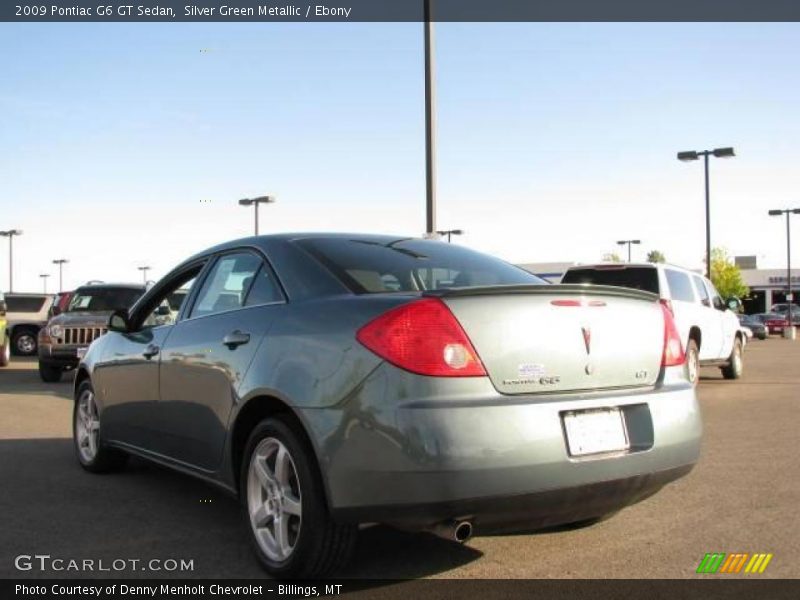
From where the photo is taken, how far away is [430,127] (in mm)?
12867

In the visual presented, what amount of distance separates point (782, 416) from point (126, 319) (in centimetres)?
716

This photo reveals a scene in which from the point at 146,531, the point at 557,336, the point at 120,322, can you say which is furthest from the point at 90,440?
the point at 557,336

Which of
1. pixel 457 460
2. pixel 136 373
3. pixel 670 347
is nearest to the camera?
pixel 457 460

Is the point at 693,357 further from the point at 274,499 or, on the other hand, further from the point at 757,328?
the point at 757,328

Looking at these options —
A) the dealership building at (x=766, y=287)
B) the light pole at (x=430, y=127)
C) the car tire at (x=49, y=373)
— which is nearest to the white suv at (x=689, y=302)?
the light pole at (x=430, y=127)

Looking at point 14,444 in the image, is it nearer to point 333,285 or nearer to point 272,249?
point 272,249

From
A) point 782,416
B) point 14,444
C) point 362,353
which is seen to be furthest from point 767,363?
point 362,353

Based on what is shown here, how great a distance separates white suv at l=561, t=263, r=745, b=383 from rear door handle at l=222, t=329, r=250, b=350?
7759 millimetres

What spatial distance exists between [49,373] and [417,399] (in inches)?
495

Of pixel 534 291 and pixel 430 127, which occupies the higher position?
pixel 430 127

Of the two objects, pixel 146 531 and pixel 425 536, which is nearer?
pixel 425 536

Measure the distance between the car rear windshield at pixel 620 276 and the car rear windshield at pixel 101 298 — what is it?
758 centimetres

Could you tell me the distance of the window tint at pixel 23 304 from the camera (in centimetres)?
2320

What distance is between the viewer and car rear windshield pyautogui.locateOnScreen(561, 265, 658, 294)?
1162cm
